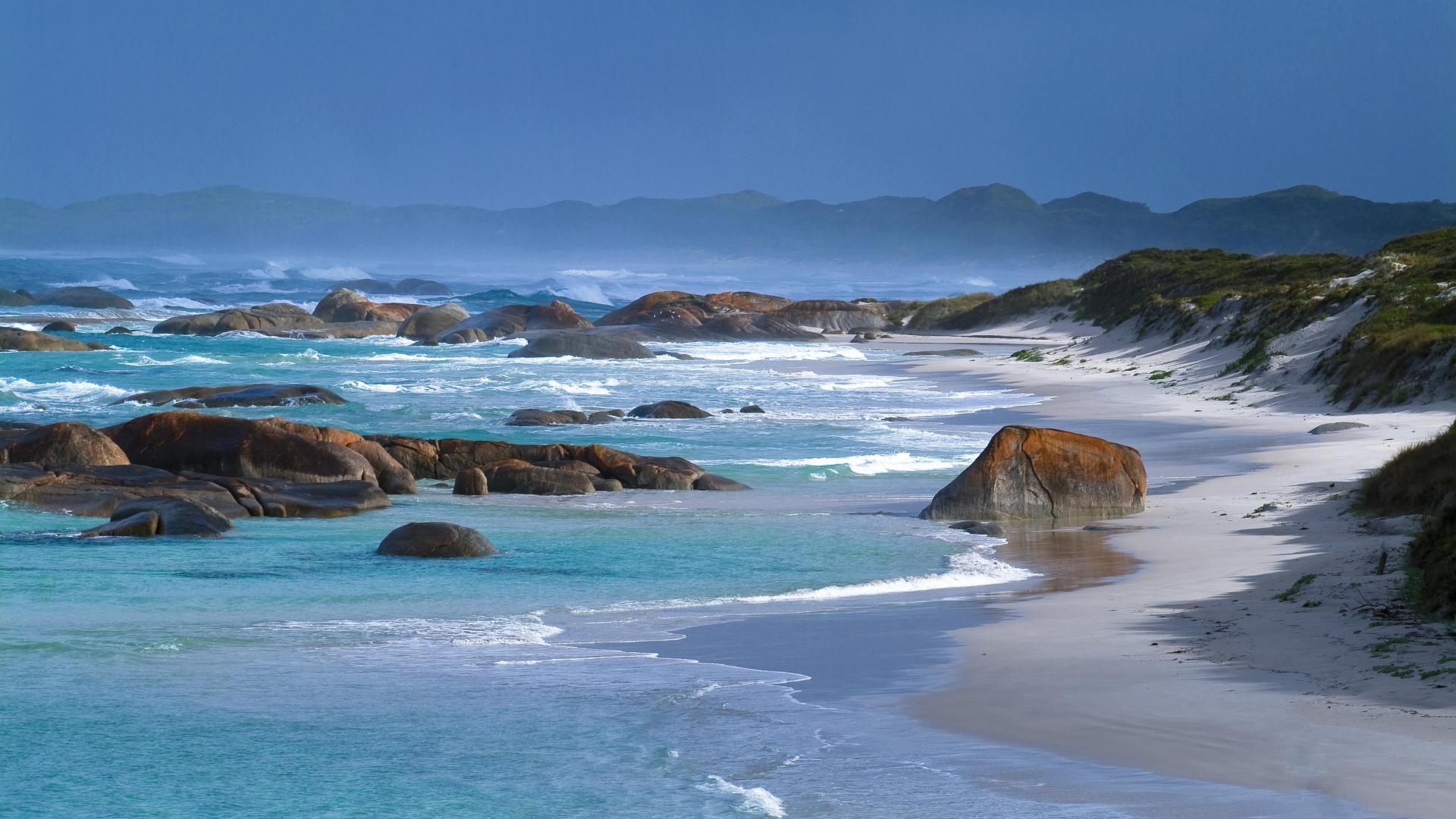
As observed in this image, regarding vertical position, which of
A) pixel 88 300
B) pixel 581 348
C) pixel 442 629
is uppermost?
pixel 88 300

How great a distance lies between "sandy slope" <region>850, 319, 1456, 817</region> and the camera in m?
6.08

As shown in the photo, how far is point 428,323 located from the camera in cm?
6800

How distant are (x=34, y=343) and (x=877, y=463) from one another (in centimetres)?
3956

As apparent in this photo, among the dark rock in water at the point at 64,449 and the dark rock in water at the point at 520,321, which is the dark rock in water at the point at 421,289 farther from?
the dark rock in water at the point at 64,449

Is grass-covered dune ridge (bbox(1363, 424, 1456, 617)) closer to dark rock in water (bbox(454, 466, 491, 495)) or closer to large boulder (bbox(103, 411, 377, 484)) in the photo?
dark rock in water (bbox(454, 466, 491, 495))

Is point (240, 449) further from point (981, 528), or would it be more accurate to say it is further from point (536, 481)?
point (981, 528)

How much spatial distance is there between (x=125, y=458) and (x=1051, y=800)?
15.4m

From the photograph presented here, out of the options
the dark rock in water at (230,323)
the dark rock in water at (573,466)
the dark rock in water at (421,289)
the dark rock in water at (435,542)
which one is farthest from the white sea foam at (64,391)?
the dark rock in water at (421,289)

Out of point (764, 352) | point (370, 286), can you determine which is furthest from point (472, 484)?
point (370, 286)

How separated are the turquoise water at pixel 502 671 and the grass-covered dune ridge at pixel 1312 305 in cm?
939

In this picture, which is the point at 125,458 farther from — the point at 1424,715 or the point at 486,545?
the point at 1424,715

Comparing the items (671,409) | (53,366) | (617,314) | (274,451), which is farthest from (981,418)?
(617,314)

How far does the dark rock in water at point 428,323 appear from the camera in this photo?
220 feet

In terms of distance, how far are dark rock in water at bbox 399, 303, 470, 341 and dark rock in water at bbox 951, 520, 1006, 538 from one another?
52.9 m
